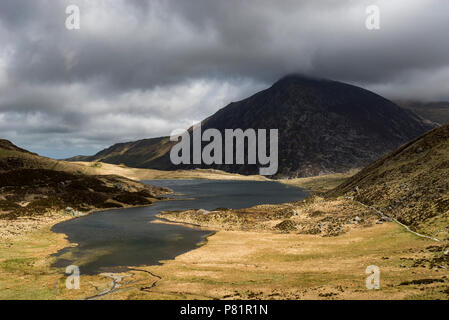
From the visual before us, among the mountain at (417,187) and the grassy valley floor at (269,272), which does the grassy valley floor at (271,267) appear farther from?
the mountain at (417,187)

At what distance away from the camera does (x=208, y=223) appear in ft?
325

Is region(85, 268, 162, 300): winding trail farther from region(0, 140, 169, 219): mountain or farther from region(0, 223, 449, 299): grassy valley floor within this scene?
region(0, 140, 169, 219): mountain

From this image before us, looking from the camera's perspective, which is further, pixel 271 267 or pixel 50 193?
pixel 50 193

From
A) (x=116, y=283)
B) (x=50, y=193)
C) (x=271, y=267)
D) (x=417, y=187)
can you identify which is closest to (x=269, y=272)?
(x=271, y=267)

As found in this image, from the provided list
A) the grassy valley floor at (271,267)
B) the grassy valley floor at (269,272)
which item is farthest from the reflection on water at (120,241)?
the grassy valley floor at (269,272)

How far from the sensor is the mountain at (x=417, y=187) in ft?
195

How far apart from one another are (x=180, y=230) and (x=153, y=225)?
1265 cm

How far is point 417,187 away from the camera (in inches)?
3049

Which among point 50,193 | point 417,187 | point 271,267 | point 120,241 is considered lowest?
point 120,241

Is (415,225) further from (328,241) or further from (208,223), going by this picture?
(208,223)

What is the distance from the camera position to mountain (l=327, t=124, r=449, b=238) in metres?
59.5

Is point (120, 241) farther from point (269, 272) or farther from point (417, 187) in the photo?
point (417, 187)

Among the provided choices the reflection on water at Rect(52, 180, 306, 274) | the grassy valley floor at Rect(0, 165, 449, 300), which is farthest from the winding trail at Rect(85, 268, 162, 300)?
the reflection on water at Rect(52, 180, 306, 274)
